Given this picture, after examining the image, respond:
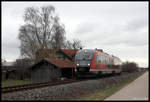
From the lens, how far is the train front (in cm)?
1961

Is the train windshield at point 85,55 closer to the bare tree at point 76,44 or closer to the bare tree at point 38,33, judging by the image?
the bare tree at point 38,33

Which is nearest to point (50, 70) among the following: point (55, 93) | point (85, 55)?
point (85, 55)

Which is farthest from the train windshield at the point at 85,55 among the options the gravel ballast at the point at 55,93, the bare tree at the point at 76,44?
the bare tree at the point at 76,44

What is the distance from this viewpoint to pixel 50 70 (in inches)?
1130

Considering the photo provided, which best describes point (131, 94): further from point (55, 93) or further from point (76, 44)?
point (76, 44)

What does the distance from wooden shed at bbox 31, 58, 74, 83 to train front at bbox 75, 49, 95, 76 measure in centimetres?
690

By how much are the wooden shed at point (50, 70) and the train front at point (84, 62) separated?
6.90 metres

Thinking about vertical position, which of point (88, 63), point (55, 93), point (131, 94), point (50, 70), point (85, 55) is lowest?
point (131, 94)

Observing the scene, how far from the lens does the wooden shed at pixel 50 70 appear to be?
2769 centimetres

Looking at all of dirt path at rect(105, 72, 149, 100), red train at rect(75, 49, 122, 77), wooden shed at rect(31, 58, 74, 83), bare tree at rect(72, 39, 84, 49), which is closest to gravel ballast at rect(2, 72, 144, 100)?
red train at rect(75, 49, 122, 77)

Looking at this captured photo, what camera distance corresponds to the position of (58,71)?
2775 cm

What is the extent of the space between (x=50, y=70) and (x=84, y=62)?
387 inches

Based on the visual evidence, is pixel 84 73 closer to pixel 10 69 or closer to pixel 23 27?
pixel 23 27

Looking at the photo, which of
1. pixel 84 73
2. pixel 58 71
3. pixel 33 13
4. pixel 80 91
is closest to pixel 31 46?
pixel 33 13
